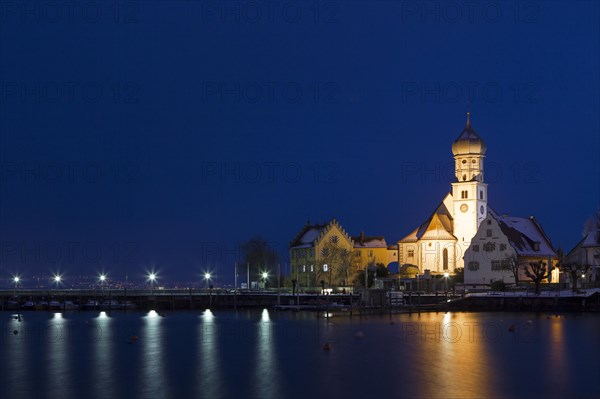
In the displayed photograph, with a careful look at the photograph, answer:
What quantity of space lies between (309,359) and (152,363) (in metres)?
10.3

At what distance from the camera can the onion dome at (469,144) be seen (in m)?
141

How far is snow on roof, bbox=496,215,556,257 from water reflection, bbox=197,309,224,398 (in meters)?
52.8

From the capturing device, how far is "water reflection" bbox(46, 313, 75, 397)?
4566cm

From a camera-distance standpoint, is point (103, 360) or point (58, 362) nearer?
point (58, 362)

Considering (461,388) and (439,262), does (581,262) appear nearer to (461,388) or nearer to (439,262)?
(439,262)

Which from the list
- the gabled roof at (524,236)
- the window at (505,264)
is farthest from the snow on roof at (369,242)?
the window at (505,264)

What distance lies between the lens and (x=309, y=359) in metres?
57.2

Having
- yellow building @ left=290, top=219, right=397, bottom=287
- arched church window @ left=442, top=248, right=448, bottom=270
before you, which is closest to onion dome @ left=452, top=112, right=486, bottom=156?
arched church window @ left=442, top=248, right=448, bottom=270

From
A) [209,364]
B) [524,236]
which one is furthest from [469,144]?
[209,364]

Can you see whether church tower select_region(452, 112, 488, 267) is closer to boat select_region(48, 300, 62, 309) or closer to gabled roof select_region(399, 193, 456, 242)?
gabled roof select_region(399, 193, 456, 242)

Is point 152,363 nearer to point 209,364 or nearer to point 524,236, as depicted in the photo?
point 209,364

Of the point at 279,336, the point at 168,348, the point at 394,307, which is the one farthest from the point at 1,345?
the point at 394,307

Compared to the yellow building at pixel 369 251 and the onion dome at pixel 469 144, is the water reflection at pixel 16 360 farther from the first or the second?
the onion dome at pixel 469 144

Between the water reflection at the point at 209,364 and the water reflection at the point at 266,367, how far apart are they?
2211mm
